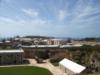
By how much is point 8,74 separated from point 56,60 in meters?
13.9

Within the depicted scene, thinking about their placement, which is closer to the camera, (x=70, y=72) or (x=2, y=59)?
(x=70, y=72)

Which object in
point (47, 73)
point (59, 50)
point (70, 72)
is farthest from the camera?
point (59, 50)

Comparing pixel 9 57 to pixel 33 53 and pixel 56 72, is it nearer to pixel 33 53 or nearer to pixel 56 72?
pixel 33 53

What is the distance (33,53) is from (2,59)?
9138mm

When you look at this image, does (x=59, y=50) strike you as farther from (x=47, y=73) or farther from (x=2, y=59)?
(x=47, y=73)

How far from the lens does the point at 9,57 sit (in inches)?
1531

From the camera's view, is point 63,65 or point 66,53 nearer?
point 63,65

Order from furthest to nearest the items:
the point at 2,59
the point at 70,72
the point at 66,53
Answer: the point at 66,53
the point at 2,59
the point at 70,72

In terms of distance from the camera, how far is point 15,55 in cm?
3878

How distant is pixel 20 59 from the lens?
38.9 metres

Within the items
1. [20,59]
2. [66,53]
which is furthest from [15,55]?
[66,53]

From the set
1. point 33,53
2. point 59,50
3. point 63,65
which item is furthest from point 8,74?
point 59,50

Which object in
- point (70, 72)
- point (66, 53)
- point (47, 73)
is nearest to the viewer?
point (70, 72)

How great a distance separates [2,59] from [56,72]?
13.4m
